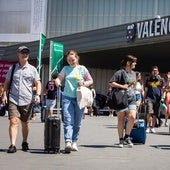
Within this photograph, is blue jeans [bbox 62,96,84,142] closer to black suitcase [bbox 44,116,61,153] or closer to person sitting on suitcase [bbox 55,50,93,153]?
person sitting on suitcase [bbox 55,50,93,153]

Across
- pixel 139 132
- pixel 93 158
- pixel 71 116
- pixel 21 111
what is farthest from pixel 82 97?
pixel 139 132

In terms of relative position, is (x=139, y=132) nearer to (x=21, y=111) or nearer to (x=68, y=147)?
(x=68, y=147)

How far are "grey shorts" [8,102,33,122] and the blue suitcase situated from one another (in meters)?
2.45

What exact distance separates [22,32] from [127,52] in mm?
18549

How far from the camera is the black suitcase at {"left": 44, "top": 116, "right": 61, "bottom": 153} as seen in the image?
912cm

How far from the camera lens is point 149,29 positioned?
26859 millimetres

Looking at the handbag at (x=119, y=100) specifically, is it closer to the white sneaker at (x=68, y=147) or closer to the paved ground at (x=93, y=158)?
the paved ground at (x=93, y=158)

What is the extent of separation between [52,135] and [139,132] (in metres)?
2.38

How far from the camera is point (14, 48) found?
132 ft

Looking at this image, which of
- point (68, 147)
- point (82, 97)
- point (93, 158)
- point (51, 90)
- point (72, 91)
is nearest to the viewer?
point (93, 158)

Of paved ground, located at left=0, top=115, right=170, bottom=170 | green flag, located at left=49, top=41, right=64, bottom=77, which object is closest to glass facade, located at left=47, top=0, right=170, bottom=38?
green flag, located at left=49, top=41, right=64, bottom=77

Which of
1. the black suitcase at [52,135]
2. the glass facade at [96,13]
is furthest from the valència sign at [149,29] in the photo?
the glass facade at [96,13]

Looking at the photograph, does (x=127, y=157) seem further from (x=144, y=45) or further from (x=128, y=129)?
(x=144, y=45)

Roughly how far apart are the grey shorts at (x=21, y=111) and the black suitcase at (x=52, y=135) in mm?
345
